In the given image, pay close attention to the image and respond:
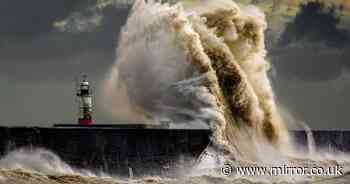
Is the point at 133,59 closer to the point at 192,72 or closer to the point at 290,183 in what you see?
the point at 192,72

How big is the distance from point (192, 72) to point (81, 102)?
3.90 meters

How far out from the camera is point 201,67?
31.0 meters

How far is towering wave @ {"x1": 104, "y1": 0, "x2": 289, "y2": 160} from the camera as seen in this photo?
3031cm

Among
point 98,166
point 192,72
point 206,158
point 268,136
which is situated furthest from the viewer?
point 268,136

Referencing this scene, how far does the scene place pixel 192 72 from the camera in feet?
101

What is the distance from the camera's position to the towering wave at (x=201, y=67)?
30.3m

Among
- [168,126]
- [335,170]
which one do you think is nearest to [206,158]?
[168,126]

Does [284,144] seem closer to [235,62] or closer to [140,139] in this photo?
[235,62]

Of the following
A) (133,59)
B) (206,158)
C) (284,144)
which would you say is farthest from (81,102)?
(284,144)

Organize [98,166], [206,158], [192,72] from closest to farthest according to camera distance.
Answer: [98,166]
[206,158]
[192,72]

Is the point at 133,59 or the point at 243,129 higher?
the point at 133,59

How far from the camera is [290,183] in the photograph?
29.7m

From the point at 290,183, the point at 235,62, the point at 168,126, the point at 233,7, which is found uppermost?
the point at 233,7

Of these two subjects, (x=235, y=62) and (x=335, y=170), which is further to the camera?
(x=335, y=170)
